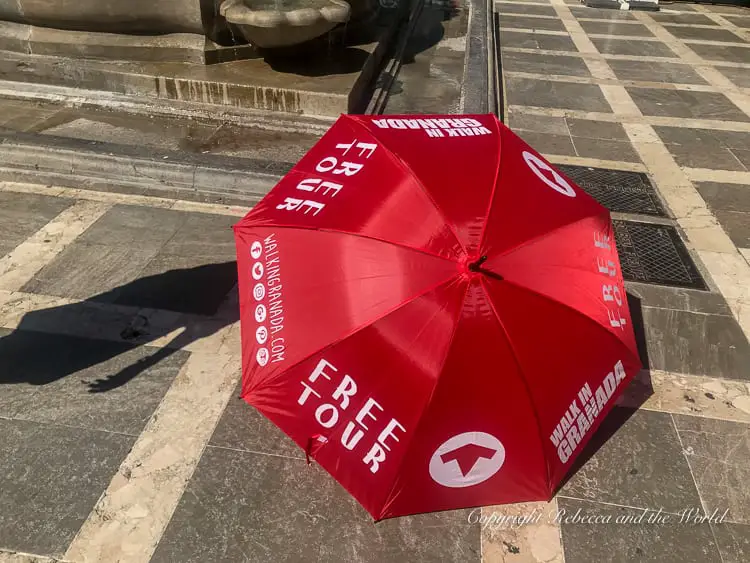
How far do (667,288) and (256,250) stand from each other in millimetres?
3964

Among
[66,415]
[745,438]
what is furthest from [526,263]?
[66,415]

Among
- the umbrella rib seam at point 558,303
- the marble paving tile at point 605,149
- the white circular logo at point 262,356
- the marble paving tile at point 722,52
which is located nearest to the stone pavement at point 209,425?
the white circular logo at point 262,356

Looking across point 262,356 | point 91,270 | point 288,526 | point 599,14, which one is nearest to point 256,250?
point 262,356

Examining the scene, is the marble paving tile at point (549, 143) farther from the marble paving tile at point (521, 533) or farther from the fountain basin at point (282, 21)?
the marble paving tile at point (521, 533)

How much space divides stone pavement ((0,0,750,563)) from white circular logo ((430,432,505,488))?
23.8 inches

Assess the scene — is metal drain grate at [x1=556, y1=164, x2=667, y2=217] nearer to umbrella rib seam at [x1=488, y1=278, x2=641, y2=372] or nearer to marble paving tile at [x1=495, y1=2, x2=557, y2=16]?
umbrella rib seam at [x1=488, y1=278, x2=641, y2=372]

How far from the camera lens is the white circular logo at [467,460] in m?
2.70

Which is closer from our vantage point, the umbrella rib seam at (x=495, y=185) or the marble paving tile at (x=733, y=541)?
the umbrella rib seam at (x=495, y=185)

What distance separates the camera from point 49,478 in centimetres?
341

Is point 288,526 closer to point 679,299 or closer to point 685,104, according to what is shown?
point 679,299

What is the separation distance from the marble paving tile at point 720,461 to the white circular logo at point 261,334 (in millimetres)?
2735

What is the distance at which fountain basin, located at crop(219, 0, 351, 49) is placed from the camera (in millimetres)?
7066

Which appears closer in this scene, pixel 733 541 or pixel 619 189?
pixel 733 541

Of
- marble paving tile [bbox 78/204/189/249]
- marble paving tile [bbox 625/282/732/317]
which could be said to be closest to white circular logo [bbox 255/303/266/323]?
marble paving tile [bbox 78/204/189/249]
